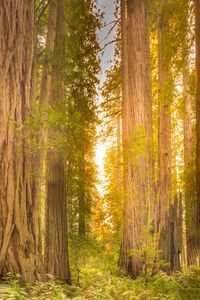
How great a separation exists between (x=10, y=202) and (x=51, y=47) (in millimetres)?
4598

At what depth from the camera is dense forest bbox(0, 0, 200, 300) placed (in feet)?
17.0

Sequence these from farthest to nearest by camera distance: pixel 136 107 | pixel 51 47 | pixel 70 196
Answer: pixel 70 196
pixel 136 107
pixel 51 47

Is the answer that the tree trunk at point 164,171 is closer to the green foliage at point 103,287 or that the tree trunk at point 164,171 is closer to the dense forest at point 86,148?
the dense forest at point 86,148

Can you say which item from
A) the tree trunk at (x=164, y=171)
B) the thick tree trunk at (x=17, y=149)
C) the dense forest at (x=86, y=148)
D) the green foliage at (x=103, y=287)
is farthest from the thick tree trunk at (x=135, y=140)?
the thick tree trunk at (x=17, y=149)

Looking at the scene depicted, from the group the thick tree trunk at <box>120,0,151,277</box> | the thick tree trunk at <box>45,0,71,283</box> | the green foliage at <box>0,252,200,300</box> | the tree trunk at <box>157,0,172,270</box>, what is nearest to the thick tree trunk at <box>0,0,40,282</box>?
the green foliage at <box>0,252,200,300</box>

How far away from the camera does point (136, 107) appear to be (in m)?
8.98

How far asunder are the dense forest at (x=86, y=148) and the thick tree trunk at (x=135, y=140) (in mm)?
26

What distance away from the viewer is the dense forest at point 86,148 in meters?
5.17

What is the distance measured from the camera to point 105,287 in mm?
6023

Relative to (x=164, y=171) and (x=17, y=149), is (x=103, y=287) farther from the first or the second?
(x=164, y=171)

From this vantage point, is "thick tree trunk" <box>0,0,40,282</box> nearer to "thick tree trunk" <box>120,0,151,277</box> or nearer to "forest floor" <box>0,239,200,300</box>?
"forest floor" <box>0,239,200,300</box>

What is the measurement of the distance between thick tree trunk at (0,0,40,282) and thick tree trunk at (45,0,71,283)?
93.5 inches

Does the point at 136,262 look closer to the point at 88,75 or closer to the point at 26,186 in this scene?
the point at 26,186

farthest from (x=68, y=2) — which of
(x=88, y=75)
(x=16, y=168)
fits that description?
(x=16, y=168)
